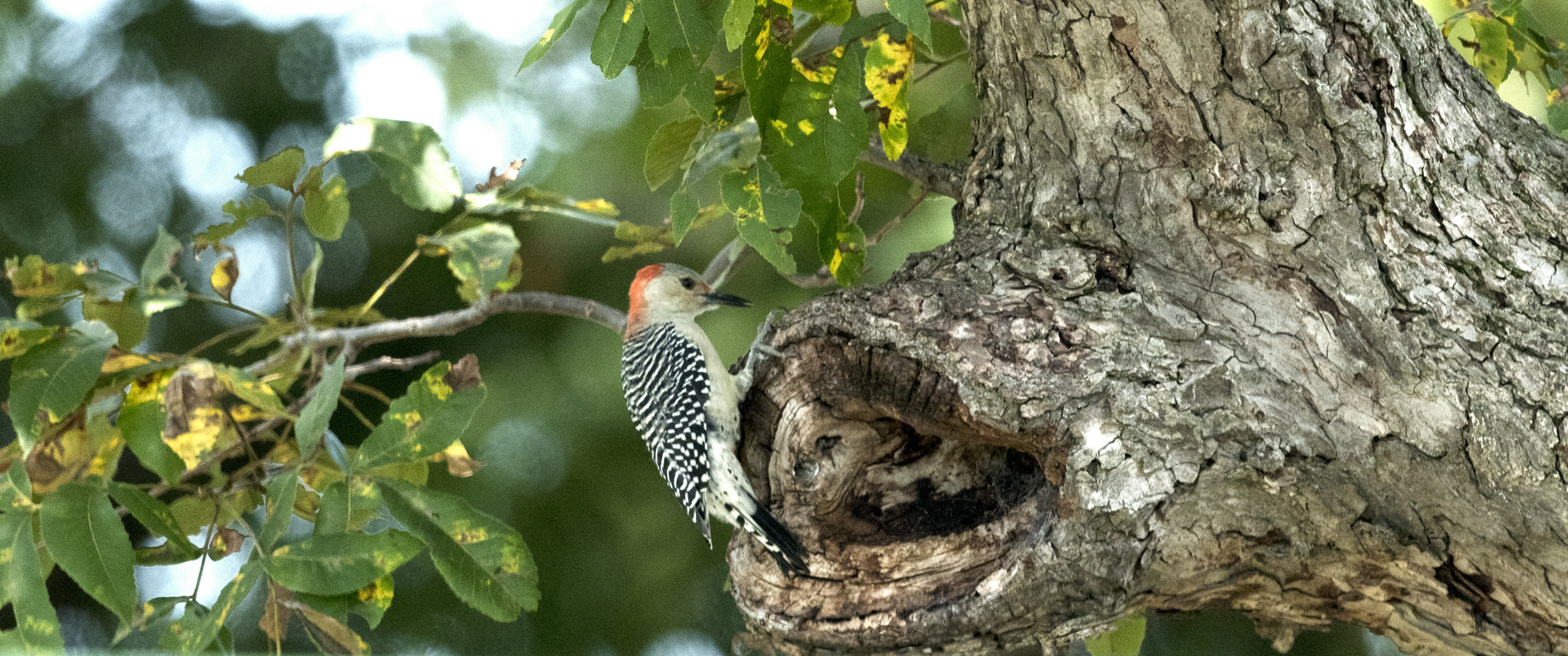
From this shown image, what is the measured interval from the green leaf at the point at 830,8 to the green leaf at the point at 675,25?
30cm

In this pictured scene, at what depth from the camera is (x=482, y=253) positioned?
1.73 meters

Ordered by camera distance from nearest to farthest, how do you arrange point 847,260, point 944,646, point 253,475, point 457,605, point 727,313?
1. point 944,646
2. point 847,260
3. point 253,475
4. point 727,313
5. point 457,605

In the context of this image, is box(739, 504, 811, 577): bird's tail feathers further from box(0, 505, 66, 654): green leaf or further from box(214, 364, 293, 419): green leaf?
box(0, 505, 66, 654): green leaf

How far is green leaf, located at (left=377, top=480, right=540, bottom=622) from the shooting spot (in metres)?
1.42

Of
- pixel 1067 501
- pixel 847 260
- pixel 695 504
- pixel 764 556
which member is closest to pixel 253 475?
pixel 695 504

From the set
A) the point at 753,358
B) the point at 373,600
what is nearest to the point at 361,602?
the point at 373,600

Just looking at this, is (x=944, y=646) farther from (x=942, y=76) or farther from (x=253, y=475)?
(x=253, y=475)

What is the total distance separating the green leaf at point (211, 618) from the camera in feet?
4.09

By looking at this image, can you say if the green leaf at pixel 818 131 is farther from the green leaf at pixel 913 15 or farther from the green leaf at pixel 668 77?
the green leaf at pixel 913 15

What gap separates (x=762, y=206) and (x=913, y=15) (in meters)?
0.46

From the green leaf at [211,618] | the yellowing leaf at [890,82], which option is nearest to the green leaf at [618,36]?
the yellowing leaf at [890,82]

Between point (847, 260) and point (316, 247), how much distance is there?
38.4 inches

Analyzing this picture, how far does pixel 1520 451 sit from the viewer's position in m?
1.13

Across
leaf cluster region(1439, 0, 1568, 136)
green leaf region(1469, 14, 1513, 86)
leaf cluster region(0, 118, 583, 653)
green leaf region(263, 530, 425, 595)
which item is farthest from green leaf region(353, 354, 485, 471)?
green leaf region(1469, 14, 1513, 86)
